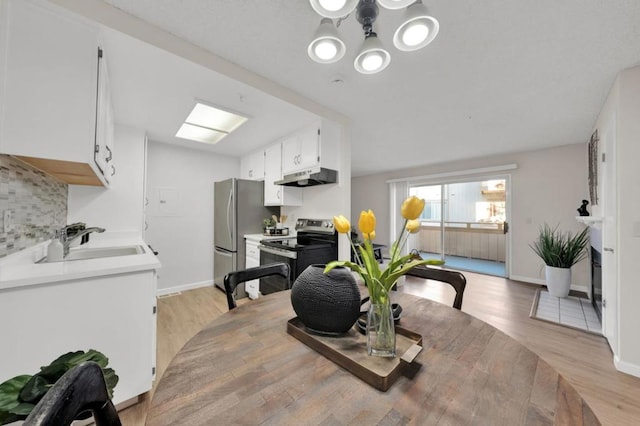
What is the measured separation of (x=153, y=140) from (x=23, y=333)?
2940 millimetres

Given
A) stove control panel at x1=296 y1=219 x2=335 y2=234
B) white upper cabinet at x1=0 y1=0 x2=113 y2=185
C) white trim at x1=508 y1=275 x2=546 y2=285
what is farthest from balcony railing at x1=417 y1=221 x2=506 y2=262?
white upper cabinet at x1=0 y1=0 x2=113 y2=185

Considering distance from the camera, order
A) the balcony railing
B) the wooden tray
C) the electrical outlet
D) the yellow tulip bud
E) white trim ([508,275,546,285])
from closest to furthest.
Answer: the wooden tray
the yellow tulip bud
the electrical outlet
white trim ([508,275,546,285])
the balcony railing

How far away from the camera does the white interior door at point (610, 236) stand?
1917mm

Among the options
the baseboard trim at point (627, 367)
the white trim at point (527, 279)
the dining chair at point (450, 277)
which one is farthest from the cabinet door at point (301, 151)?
the white trim at point (527, 279)

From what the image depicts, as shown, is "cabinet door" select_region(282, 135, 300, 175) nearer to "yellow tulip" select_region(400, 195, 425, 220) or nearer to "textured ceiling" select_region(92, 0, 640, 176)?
"textured ceiling" select_region(92, 0, 640, 176)

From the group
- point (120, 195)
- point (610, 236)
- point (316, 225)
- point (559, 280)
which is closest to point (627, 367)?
point (610, 236)

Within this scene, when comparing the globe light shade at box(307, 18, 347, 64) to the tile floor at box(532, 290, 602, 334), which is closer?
the globe light shade at box(307, 18, 347, 64)

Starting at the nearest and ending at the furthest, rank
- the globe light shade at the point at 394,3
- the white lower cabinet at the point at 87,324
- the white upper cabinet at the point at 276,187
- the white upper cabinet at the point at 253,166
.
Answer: the globe light shade at the point at 394,3, the white lower cabinet at the point at 87,324, the white upper cabinet at the point at 276,187, the white upper cabinet at the point at 253,166

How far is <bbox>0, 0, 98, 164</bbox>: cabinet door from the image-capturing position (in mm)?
1096

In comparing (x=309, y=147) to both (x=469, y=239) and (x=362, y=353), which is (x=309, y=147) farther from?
(x=469, y=239)

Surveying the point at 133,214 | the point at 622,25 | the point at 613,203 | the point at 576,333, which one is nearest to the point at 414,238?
the point at 576,333

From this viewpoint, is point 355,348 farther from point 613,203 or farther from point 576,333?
point 576,333

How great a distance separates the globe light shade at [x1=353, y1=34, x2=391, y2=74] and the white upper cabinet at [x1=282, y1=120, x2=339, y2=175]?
1.42 metres

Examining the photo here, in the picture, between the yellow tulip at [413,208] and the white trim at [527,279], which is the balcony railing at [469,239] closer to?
the white trim at [527,279]
